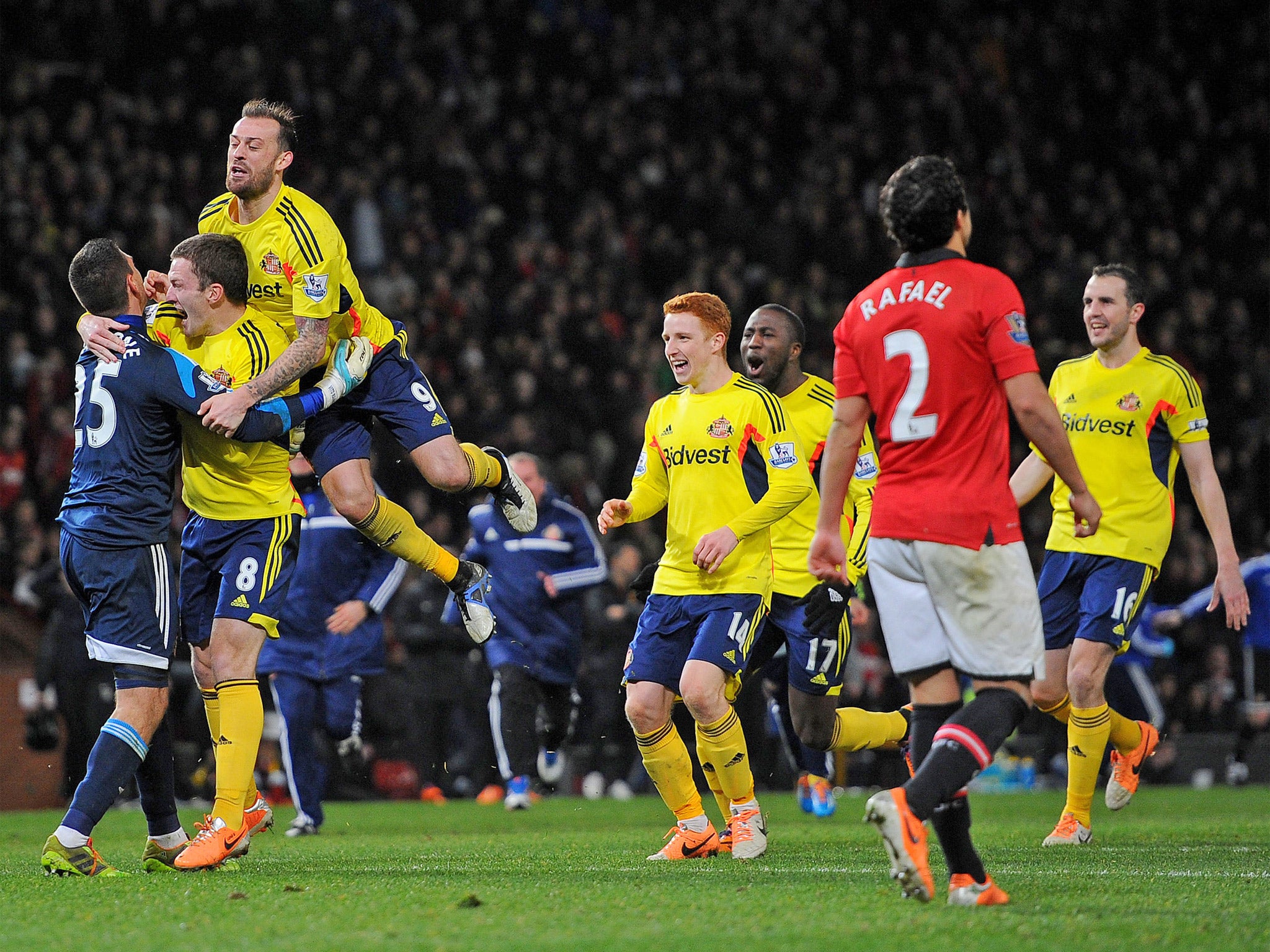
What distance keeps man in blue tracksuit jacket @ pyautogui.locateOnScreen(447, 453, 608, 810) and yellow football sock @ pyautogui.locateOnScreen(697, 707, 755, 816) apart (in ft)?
15.8

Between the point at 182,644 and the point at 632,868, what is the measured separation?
8525 millimetres

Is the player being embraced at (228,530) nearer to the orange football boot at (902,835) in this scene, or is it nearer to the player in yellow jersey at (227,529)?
the player in yellow jersey at (227,529)

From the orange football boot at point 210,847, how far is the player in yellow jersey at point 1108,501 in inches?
155

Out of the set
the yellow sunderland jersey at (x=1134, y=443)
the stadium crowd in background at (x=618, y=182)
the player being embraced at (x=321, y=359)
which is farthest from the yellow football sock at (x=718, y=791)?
the stadium crowd in background at (x=618, y=182)

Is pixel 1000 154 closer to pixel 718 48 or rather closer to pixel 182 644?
pixel 718 48

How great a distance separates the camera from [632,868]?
648 cm

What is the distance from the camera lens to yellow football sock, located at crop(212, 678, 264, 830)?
6.23m

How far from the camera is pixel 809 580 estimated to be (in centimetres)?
800

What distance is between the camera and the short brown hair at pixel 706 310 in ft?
23.0

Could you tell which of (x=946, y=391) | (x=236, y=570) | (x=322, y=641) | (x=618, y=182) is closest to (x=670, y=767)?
(x=236, y=570)

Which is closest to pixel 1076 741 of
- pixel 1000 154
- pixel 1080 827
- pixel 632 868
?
pixel 1080 827

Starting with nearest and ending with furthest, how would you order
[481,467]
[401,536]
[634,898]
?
[634,898]
[401,536]
[481,467]

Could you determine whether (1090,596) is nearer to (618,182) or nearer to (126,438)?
(126,438)

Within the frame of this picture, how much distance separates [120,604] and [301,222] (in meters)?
1.93
